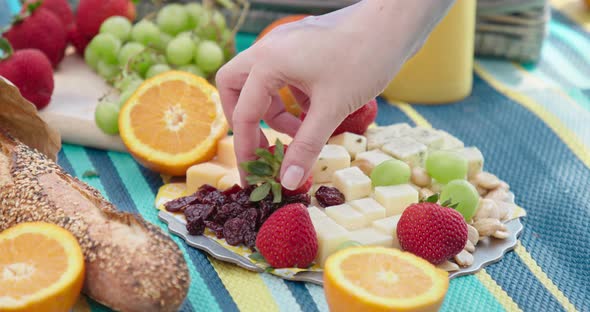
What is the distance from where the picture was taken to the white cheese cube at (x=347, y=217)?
128cm

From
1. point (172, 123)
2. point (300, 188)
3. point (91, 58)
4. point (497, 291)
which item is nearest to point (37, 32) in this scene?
point (91, 58)

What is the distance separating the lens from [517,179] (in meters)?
1.61

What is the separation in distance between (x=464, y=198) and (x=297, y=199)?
295mm

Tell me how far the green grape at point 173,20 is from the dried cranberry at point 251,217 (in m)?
0.77

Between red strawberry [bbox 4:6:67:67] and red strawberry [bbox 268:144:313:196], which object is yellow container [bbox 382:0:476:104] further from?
red strawberry [bbox 4:6:67:67]

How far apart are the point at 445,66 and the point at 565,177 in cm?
47

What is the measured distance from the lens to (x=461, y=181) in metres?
1.35

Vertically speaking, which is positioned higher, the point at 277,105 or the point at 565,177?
the point at 277,105

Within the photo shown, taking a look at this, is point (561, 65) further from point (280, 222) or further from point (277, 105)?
point (280, 222)

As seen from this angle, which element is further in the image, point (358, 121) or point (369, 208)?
point (358, 121)

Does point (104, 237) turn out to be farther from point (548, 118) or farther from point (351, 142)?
point (548, 118)

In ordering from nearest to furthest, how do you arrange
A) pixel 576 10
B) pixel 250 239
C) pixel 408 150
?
pixel 250 239, pixel 408 150, pixel 576 10

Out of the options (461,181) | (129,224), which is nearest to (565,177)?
(461,181)

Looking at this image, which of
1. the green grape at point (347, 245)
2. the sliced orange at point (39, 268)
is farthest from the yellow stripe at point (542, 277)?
the sliced orange at point (39, 268)
